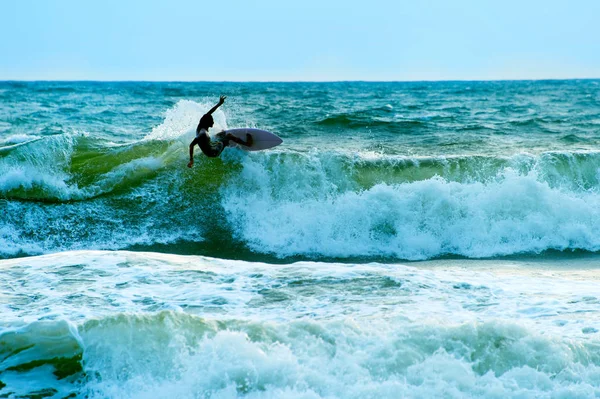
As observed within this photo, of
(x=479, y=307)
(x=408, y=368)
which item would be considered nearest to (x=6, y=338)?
(x=408, y=368)

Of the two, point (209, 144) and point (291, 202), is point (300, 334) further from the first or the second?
point (209, 144)

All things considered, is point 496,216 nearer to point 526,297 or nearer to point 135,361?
point 526,297

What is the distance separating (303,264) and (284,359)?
8.31 ft

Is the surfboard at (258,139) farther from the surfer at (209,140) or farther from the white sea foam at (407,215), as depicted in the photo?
the white sea foam at (407,215)

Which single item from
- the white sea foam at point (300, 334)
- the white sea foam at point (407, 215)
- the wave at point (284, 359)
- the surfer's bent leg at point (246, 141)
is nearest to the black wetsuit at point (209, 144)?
the surfer's bent leg at point (246, 141)

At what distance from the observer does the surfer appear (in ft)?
34.1

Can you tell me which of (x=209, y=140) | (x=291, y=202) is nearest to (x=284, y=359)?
(x=291, y=202)

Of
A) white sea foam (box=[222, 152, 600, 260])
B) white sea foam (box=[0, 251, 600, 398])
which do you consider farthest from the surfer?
white sea foam (box=[0, 251, 600, 398])

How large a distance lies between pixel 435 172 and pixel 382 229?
83.6 inches

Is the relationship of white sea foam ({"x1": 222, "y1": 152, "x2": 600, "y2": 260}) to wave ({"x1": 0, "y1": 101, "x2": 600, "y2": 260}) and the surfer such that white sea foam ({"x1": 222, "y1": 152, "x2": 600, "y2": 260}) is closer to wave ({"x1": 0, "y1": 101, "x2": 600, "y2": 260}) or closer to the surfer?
wave ({"x1": 0, "y1": 101, "x2": 600, "y2": 260})

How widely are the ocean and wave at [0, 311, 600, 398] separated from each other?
0.6 inches

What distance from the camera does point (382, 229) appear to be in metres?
10.5

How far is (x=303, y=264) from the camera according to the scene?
7.57 metres

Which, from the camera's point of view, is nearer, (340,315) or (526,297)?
(340,315)
